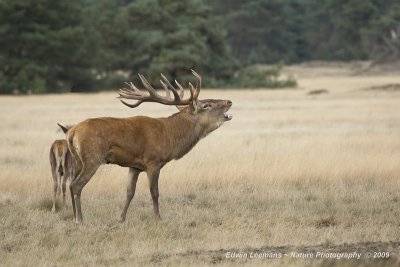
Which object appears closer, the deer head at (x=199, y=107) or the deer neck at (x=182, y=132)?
the deer neck at (x=182, y=132)

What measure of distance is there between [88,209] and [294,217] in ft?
8.65

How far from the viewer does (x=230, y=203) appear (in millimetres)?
10961

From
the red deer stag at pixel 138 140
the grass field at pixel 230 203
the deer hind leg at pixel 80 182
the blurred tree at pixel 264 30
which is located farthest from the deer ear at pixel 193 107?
the blurred tree at pixel 264 30

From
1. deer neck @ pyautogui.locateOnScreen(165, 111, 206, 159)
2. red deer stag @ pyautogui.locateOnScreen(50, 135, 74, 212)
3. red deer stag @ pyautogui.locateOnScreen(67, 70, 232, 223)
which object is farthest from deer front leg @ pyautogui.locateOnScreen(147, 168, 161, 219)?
red deer stag @ pyautogui.locateOnScreen(50, 135, 74, 212)

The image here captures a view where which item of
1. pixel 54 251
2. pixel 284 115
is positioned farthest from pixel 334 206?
pixel 284 115

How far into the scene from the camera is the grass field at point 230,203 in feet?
26.5

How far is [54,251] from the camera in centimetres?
804

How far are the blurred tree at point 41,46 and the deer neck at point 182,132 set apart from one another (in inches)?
1227

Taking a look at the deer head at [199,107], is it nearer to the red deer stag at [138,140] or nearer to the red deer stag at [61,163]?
the red deer stag at [138,140]

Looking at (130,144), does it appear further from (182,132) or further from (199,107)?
(199,107)

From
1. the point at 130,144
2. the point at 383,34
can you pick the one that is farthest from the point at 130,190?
the point at 383,34

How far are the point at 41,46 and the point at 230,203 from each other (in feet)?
110

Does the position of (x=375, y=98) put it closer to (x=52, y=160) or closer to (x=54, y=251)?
(x=52, y=160)

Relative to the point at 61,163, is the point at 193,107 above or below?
above
